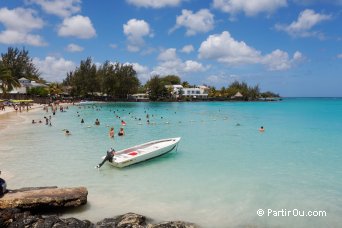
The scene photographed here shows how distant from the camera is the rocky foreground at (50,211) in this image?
852cm

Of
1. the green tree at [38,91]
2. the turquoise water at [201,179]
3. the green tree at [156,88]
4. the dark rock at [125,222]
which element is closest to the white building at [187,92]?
the green tree at [156,88]

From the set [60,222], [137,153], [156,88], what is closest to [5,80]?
[137,153]

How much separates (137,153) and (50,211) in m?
7.36

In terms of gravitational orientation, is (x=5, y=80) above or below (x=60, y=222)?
above

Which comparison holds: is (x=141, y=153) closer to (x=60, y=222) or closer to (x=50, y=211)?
(x=50, y=211)

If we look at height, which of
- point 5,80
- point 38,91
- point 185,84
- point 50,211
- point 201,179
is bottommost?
point 201,179

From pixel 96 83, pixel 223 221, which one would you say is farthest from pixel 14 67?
pixel 223 221

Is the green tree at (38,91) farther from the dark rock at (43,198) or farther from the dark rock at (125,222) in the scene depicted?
the dark rock at (125,222)

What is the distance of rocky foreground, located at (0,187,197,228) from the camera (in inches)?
335

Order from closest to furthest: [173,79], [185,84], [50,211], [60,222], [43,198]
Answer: [60,222], [43,198], [50,211], [185,84], [173,79]

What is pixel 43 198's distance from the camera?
9625 mm

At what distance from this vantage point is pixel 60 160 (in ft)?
58.4

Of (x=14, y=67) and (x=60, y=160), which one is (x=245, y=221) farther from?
(x=14, y=67)

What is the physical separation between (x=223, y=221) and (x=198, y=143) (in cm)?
1559
